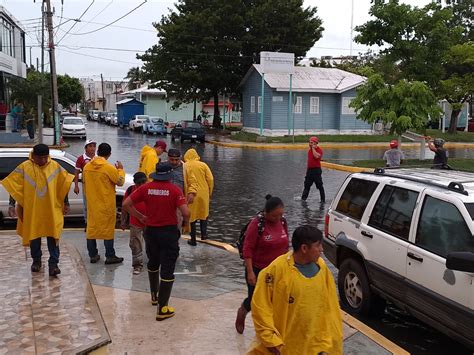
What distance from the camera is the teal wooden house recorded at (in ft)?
134

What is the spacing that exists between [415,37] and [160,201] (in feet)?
85.7

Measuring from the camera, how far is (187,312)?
5996 mm

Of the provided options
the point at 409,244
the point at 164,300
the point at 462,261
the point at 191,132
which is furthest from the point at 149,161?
the point at 191,132

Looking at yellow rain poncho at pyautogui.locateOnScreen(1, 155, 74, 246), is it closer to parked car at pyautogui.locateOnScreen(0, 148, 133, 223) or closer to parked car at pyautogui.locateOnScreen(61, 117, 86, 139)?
parked car at pyautogui.locateOnScreen(0, 148, 133, 223)

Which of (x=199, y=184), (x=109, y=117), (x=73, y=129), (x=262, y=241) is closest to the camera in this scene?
(x=262, y=241)

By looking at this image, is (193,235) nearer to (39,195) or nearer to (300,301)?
(39,195)

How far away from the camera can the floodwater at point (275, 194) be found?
5.82 m

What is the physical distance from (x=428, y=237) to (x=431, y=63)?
26582 mm

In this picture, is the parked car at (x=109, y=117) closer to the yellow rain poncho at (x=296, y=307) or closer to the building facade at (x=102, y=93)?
the building facade at (x=102, y=93)

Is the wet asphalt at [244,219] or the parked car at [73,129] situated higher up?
the parked car at [73,129]

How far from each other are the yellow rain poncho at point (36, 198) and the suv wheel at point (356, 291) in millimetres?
3537

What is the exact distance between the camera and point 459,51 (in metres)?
28.7

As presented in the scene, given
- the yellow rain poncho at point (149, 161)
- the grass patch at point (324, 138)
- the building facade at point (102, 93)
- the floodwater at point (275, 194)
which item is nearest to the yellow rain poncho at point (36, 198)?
the yellow rain poncho at point (149, 161)

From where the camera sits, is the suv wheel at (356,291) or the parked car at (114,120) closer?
the suv wheel at (356,291)
